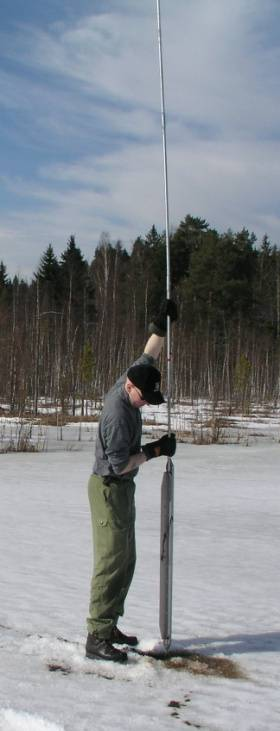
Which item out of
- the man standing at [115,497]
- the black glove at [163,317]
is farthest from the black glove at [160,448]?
the black glove at [163,317]

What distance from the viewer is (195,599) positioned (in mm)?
5934

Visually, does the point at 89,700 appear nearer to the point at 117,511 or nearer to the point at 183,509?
the point at 117,511

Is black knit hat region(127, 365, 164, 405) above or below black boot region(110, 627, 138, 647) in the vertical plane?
above

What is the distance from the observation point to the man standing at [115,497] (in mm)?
4285

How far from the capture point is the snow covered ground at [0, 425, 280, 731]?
3617 mm

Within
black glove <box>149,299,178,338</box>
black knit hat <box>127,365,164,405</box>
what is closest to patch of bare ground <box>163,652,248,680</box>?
black knit hat <box>127,365,164,405</box>

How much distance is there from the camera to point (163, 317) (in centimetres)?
495

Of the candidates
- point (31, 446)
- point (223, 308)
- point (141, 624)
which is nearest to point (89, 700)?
point (141, 624)

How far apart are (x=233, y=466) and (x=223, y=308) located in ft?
113

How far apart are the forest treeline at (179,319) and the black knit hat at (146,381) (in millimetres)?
23102

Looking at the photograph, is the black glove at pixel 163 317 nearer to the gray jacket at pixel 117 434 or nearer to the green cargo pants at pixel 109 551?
the gray jacket at pixel 117 434

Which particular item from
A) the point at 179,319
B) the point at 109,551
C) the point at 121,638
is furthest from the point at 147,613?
the point at 179,319

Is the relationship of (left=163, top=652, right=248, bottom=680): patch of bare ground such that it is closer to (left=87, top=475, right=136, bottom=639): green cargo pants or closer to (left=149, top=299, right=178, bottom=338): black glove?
(left=87, top=475, right=136, bottom=639): green cargo pants

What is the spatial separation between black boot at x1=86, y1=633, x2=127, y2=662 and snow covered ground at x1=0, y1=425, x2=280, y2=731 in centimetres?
6
